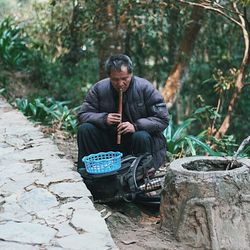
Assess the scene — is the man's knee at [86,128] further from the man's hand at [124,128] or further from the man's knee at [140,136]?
the man's knee at [140,136]

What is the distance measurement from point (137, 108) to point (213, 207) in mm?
1209

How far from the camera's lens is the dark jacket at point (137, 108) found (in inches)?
167

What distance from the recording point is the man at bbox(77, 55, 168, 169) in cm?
415

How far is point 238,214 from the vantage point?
3.44 meters

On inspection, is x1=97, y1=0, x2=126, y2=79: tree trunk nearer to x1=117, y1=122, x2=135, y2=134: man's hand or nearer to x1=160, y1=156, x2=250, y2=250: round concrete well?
x1=117, y1=122, x2=135, y2=134: man's hand

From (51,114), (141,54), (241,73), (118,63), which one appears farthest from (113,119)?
(141,54)

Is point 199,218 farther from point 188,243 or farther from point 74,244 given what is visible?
point 74,244

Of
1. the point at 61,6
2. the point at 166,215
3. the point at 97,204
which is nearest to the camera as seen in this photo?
the point at 166,215

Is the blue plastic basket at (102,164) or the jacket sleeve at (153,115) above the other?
the jacket sleeve at (153,115)

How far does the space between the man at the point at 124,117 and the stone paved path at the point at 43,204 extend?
1.02 feet

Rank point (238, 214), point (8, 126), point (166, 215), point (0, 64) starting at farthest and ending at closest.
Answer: point (0, 64) → point (8, 126) → point (166, 215) → point (238, 214)

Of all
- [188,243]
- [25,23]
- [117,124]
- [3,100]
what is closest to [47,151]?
[117,124]

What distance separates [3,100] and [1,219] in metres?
4.50

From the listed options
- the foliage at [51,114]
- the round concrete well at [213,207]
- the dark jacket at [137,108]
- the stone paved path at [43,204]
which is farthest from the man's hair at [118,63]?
the foliage at [51,114]
